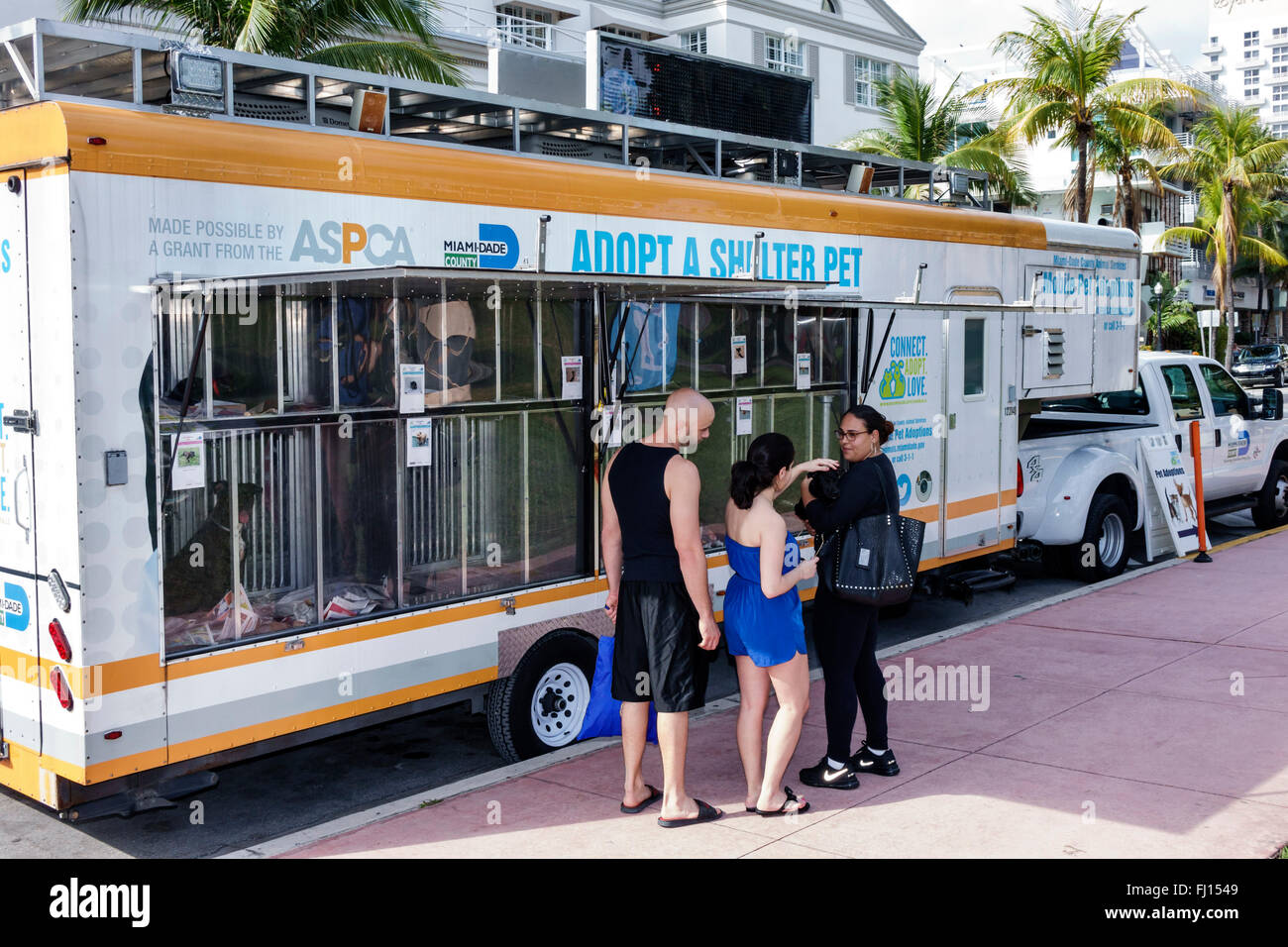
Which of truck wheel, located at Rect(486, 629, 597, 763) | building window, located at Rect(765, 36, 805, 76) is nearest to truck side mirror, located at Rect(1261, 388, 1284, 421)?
truck wheel, located at Rect(486, 629, 597, 763)

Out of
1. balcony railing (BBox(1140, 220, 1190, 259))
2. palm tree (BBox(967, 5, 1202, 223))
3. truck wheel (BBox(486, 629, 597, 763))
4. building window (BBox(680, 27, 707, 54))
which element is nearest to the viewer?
truck wheel (BBox(486, 629, 597, 763))

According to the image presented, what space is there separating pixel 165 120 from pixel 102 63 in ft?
2.75

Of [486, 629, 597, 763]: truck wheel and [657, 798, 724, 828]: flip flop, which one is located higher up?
[486, 629, 597, 763]: truck wheel

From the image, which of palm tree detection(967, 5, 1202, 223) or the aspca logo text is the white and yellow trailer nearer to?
the aspca logo text

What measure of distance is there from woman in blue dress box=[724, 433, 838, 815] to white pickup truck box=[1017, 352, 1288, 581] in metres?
5.87

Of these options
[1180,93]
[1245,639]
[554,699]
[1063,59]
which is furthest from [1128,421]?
[1180,93]

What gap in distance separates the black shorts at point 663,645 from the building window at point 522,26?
27.3m

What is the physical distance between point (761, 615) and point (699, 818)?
3.02 ft

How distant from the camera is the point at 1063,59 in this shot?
26859 millimetres

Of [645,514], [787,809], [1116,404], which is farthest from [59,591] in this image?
[1116,404]

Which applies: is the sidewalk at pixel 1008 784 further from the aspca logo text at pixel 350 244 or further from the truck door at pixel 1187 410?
the truck door at pixel 1187 410

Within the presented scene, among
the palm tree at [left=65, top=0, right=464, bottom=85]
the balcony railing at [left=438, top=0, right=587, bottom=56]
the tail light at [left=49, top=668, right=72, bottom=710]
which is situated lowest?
the tail light at [left=49, top=668, right=72, bottom=710]

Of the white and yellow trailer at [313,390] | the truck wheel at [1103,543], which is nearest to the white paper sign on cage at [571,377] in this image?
the white and yellow trailer at [313,390]

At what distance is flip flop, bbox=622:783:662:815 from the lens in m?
5.66
